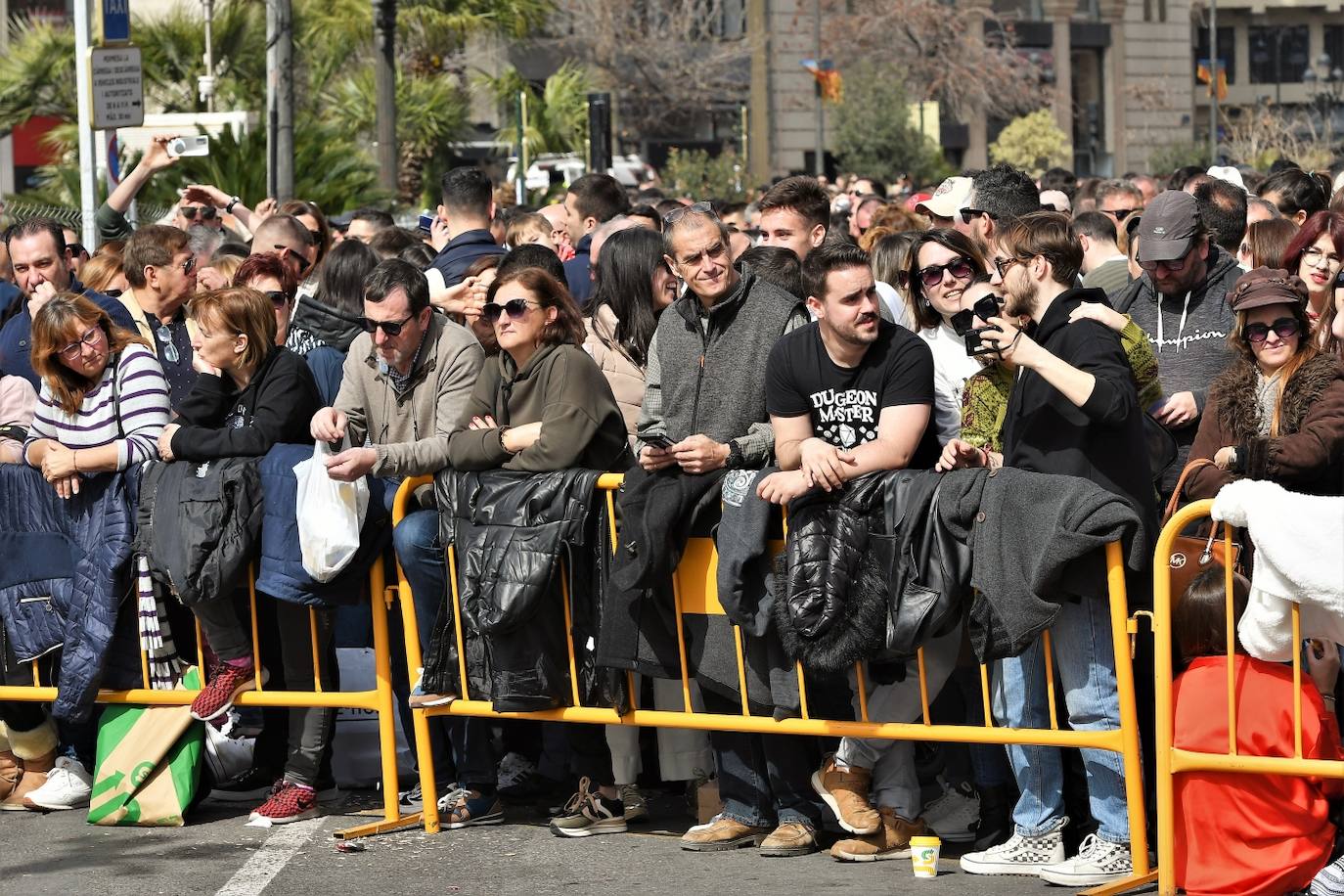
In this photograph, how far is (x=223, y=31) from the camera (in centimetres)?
2695

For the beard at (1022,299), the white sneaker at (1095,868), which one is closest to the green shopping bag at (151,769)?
the white sneaker at (1095,868)

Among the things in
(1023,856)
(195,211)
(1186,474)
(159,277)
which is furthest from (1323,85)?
(1023,856)

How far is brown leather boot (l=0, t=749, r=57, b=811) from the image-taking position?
7.69 metres

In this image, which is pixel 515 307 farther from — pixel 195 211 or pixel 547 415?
pixel 195 211

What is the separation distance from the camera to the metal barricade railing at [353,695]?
7148mm

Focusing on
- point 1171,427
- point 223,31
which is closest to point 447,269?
point 1171,427

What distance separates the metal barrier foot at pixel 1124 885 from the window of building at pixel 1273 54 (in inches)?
3632

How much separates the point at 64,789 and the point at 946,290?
3947mm

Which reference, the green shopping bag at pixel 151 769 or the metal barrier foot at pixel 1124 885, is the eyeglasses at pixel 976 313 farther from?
the green shopping bag at pixel 151 769

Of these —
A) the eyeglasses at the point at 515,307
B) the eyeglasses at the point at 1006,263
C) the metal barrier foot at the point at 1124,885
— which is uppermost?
the eyeglasses at the point at 1006,263

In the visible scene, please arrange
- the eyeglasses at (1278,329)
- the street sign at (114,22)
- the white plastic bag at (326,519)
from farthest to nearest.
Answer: the street sign at (114,22) → the white plastic bag at (326,519) → the eyeglasses at (1278,329)

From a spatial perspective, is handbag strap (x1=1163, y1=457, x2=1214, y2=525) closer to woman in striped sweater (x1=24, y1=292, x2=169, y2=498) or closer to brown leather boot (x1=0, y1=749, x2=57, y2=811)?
woman in striped sweater (x1=24, y1=292, x2=169, y2=498)

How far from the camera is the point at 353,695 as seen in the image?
7195 mm

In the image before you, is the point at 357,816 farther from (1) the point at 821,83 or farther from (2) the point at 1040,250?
(1) the point at 821,83
